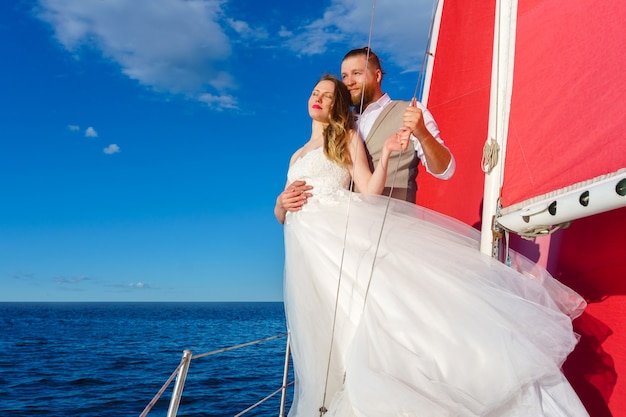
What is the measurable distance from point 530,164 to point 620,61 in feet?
1.39

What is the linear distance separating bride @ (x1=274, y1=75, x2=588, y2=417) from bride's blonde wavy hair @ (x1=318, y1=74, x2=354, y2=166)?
8 centimetres

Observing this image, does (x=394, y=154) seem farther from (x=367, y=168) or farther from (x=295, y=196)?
(x=295, y=196)

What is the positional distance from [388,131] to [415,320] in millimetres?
1505

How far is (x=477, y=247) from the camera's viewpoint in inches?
90.7

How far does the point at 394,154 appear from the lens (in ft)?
10.2

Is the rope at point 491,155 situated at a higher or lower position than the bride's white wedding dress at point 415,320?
higher

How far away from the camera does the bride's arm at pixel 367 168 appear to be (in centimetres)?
252

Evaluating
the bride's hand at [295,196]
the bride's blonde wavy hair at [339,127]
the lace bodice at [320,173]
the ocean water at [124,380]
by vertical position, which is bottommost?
the ocean water at [124,380]

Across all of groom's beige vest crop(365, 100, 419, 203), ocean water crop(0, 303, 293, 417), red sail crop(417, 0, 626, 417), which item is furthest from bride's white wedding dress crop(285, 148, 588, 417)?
ocean water crop(0, 303, 293, 417)

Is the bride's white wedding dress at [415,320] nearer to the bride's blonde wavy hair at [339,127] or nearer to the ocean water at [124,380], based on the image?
the bride's blonde wavy hair at [339,127]

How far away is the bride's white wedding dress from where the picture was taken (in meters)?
1.75

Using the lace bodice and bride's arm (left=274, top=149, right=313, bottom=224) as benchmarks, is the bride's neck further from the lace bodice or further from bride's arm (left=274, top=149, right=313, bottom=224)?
bride's arm (left=274, top=149, right=313, bottom=224)

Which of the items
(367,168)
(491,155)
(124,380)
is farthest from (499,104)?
(124,380)

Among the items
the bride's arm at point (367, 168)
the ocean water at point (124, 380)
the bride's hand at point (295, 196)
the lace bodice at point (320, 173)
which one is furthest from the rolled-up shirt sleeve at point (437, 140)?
the ocean water at point (124, 380)
